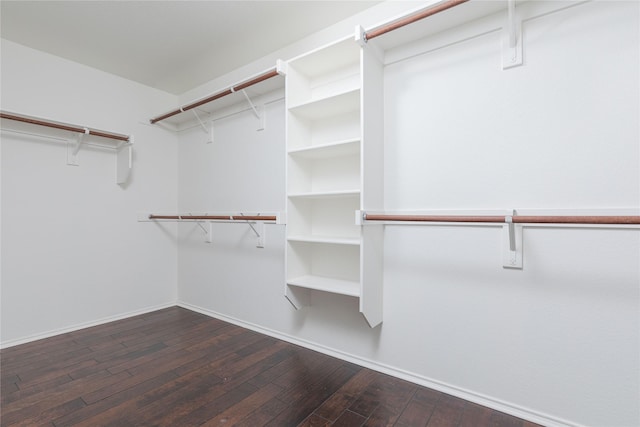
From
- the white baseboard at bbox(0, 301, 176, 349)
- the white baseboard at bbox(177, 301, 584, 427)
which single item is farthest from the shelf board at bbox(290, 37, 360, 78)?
the white baseboard at bbox(0, 301, 176, 349)

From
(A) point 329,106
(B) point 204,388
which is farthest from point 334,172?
(B) point 204,388

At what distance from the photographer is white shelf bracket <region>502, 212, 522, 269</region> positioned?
1546mm

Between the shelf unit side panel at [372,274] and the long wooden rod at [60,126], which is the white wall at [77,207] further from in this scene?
the shelf unit side panel at [372,274]

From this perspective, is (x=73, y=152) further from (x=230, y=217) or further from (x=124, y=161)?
(x=230, y=217)

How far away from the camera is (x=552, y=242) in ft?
4.88

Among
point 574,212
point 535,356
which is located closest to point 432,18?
point 574,212

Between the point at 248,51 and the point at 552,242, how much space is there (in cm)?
256

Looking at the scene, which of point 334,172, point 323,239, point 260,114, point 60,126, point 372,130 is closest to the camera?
point 372,130

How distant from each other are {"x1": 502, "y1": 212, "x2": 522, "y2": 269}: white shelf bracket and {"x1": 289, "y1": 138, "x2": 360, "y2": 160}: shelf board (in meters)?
0.92

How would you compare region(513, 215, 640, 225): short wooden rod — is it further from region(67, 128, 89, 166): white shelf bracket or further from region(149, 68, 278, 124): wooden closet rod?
region(67, 128, 89, 166): white shelf bracket

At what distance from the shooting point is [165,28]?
2314 millimetres

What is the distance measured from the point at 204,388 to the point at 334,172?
1.59 m

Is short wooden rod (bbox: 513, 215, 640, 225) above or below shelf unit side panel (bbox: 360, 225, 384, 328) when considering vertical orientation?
above

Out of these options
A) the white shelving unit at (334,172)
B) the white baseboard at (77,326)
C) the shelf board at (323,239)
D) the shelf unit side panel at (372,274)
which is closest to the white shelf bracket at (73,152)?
the white baseboard at (77,326)
